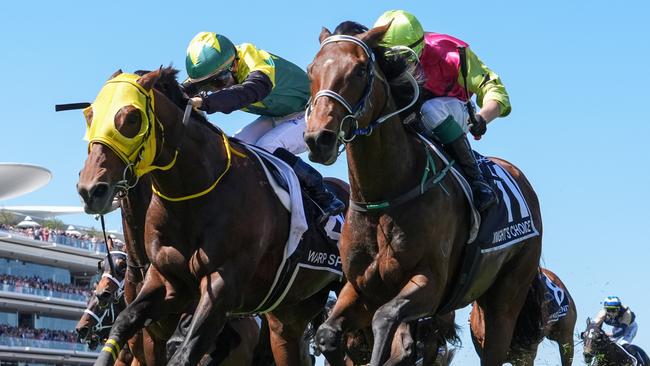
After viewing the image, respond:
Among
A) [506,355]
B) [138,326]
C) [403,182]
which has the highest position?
[403,182]

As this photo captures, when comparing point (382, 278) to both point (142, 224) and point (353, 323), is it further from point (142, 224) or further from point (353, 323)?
point (142, 224)

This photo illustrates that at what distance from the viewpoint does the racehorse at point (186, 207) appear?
28.2 feet

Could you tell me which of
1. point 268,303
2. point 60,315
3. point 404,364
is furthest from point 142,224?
point 60,315

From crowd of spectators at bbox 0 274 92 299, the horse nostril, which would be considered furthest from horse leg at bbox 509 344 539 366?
crowd of spectators at bbox 0 274 92 299

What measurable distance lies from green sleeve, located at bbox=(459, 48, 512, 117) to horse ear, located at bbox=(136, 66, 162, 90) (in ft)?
7.50

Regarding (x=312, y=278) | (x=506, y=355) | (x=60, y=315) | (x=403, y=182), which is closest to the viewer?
(x=403, y=182)

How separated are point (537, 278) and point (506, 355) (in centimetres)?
85

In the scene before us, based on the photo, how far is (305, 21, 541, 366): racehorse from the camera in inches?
309

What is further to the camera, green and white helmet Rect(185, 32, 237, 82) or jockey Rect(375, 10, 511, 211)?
green and white helmet Rect(185, 32, 237, 82)

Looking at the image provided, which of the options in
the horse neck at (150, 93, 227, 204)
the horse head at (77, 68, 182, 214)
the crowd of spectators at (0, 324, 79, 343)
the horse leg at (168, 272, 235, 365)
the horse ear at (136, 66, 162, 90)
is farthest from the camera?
the crowd of spectators at (0, 324, 79, 343)

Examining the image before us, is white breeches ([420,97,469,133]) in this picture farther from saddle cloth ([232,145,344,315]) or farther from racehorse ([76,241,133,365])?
racehorse ([76,241,133,365])

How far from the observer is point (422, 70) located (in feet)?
29.1

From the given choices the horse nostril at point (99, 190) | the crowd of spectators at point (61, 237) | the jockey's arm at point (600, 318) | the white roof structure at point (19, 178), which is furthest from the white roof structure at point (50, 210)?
the horse nostril at point (99, 190)

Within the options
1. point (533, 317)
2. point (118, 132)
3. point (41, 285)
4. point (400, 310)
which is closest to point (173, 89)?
point (118, 132)
